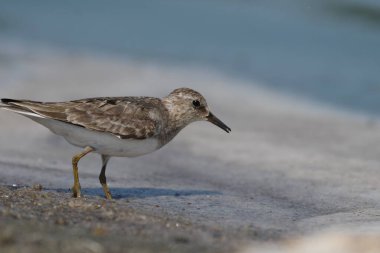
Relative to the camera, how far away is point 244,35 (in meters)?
18.2

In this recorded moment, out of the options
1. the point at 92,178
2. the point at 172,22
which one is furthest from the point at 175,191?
the point at 172,22

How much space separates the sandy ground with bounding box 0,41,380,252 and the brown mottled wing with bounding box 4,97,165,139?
0.72m

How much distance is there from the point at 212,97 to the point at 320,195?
512 cm

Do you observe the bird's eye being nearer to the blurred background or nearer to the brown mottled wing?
the brown mottled wing

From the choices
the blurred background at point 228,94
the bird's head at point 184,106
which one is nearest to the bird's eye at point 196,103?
the bird's head at point 184,106

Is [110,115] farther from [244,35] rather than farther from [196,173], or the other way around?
[244,35]

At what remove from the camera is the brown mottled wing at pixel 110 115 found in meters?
8.20

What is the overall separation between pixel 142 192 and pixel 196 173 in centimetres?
140

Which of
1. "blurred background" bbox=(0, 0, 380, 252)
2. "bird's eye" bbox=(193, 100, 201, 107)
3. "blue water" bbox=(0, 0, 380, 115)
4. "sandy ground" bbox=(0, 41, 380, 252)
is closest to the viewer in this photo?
"sandy ground" bbox=(0, 41, 380, 252)

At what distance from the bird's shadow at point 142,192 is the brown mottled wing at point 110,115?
29.1 inches

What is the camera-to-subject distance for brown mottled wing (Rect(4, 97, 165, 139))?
8.20 meters

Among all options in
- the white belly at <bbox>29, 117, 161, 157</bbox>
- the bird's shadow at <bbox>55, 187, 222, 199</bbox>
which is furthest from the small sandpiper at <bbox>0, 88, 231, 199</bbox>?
the bird's shadow at <bbox>55, 187, 222, 199</bbox>

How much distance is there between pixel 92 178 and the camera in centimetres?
960

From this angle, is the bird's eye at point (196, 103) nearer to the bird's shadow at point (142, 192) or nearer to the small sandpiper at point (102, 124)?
the small sandpiper at point (102, 124)
